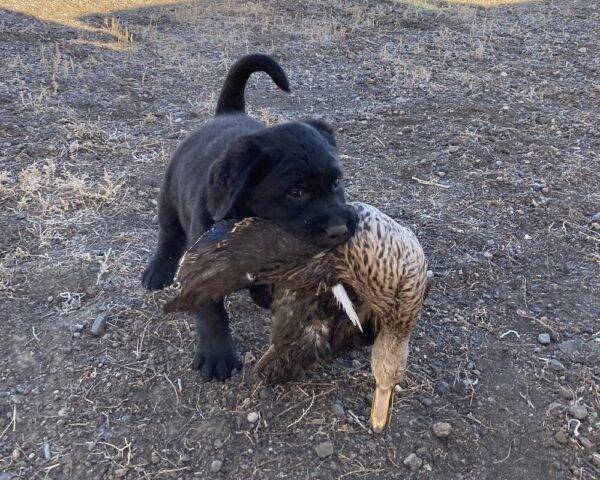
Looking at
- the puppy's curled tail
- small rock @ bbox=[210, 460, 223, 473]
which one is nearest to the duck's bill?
small rock @ bbox=[210, 460, 223, 473]

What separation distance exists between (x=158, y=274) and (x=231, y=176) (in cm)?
131

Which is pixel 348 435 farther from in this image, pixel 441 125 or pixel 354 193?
pixel 441 125

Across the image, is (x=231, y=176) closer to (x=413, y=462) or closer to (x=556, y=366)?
(x=413, y=462)

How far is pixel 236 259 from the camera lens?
8.34 feet

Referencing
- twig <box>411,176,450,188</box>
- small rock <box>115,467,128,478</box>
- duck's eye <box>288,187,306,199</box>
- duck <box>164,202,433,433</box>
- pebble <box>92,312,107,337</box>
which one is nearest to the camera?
duck <box>164,202,433,433</box>

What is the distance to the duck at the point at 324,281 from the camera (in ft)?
8.09

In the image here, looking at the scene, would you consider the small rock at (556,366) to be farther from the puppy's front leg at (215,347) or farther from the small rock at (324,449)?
the puppy's front leg at (215,347)

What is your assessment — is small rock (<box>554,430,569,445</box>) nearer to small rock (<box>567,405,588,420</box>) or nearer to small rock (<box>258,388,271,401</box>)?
small rock (<box>567,405,588,420</box>)

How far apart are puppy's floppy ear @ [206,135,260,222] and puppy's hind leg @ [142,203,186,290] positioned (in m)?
1.09

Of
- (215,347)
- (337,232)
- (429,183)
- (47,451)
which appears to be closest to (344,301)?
(337,232)

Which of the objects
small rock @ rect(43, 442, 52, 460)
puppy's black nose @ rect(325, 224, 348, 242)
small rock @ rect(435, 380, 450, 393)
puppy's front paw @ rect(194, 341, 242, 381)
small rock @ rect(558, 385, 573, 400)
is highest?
puppy's black nose @ rect(325, 224, 348, 242)

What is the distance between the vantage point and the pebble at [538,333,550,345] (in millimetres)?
3500

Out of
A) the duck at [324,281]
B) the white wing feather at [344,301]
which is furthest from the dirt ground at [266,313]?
the white wing feather at [344,301]

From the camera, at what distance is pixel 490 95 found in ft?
22.6
